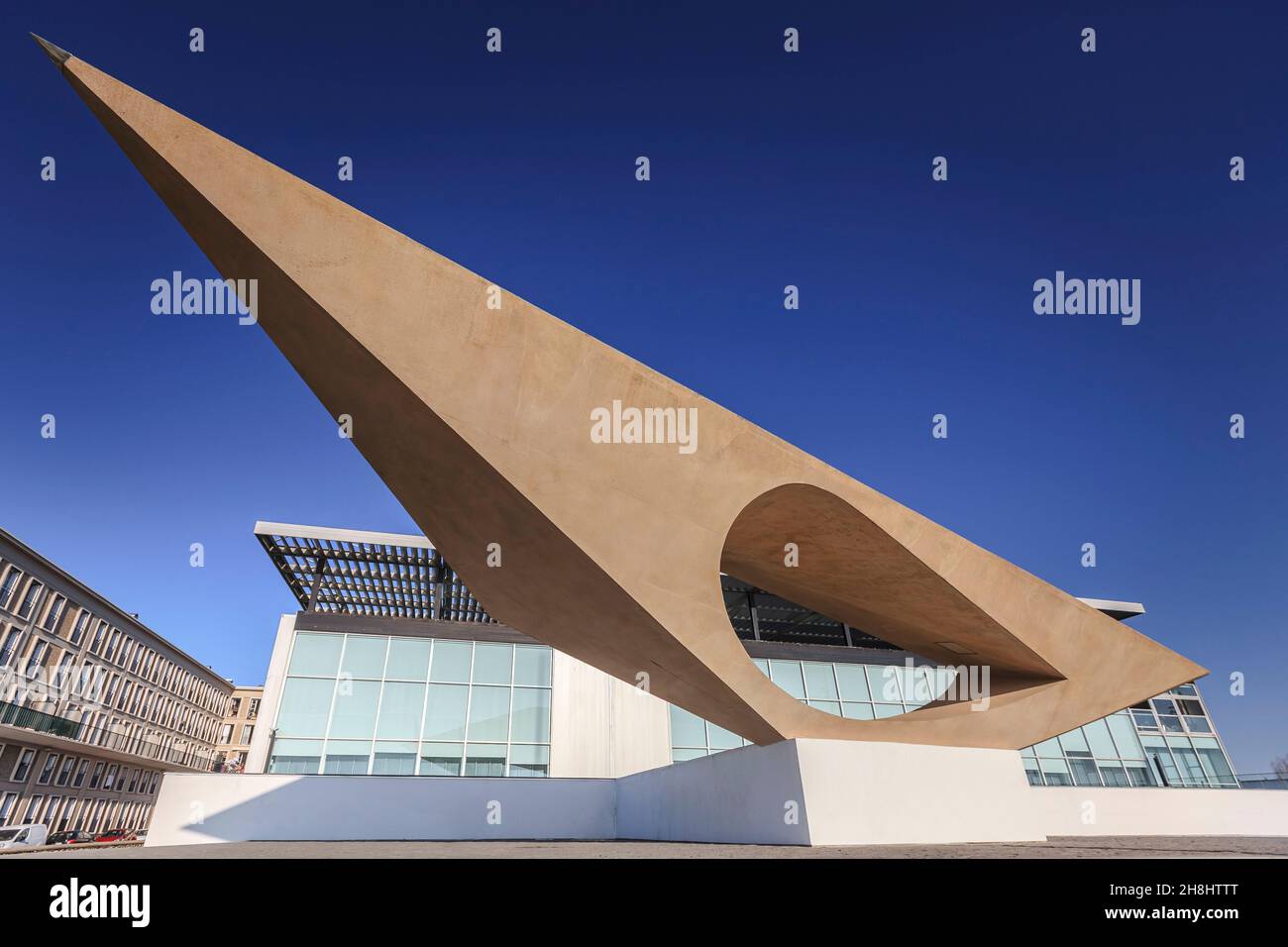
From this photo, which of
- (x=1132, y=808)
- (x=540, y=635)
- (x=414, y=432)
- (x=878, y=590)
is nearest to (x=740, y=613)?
(x=1132, y=808)

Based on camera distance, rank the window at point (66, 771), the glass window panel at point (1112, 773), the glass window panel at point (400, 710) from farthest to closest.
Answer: the window at point (66, 771) < the glass window panel at point (1112, 773) < the glass window panel at point (400, 710)

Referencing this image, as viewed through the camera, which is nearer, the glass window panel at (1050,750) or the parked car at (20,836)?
the glass window panel at (1050,750)

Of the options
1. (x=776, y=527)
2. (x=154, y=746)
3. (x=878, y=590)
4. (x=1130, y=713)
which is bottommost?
(x=154, y=746)

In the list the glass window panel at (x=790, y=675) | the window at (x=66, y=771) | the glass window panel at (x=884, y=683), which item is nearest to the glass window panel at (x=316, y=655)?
the glass window panel at (x=790, y=675)

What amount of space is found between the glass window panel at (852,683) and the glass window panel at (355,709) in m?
14.1

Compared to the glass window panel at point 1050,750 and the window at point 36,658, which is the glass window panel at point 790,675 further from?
the window at point 36,658

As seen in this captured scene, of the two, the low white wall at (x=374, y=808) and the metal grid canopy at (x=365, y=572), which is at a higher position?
the metal grid canopy at (x=365, y=572)

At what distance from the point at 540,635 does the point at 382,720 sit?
10.7 m

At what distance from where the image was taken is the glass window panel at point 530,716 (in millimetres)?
19344

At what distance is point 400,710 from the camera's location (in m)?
18.8

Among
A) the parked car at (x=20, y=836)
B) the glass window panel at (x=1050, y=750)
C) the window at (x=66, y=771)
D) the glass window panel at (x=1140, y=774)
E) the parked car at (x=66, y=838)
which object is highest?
the glass window panel at (x=1050, y=750)

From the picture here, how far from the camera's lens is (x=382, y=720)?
60.6 ft
